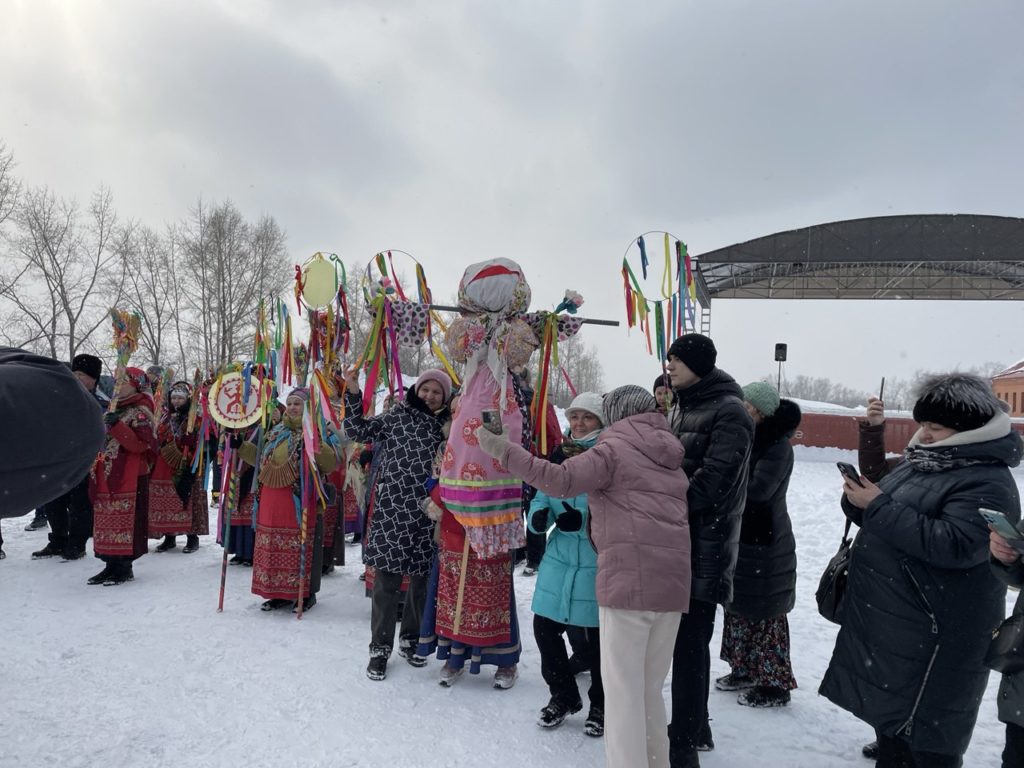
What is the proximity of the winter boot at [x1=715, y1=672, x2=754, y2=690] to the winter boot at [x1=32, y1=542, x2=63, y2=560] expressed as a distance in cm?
641

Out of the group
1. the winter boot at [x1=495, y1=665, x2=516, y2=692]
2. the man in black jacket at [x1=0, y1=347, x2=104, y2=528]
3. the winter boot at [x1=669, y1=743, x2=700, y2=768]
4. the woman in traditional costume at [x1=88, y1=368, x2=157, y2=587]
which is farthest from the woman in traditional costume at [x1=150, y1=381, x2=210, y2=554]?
the man in black jacket at [x1=0, y1=347, x2=104, y2=528]

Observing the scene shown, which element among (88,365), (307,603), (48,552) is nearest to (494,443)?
(307,603)

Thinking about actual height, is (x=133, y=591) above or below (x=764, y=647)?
below

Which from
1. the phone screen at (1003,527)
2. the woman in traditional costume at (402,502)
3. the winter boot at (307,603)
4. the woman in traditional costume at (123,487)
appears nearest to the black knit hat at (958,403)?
the phone screen at (1003,527)

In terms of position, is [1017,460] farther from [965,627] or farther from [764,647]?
[764,647]

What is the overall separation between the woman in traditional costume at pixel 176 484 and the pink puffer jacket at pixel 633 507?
5510 mm

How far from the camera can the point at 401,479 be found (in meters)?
4.03

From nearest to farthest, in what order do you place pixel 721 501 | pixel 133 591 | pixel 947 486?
pixel 947 486 < pixel 721 501 < pixel 133 591

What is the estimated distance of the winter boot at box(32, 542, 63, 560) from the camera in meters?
6.45

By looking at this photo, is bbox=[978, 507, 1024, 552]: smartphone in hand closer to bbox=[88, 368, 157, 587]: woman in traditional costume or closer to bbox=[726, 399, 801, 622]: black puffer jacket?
bbox=[726, 399, 801, 622]: black puffer jacket

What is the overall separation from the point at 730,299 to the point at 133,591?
1709 cm

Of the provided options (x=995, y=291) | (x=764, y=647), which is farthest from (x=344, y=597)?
(x=995, y=291)

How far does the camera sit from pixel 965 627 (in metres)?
2.26

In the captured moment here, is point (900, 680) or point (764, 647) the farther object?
point (764, 647)
